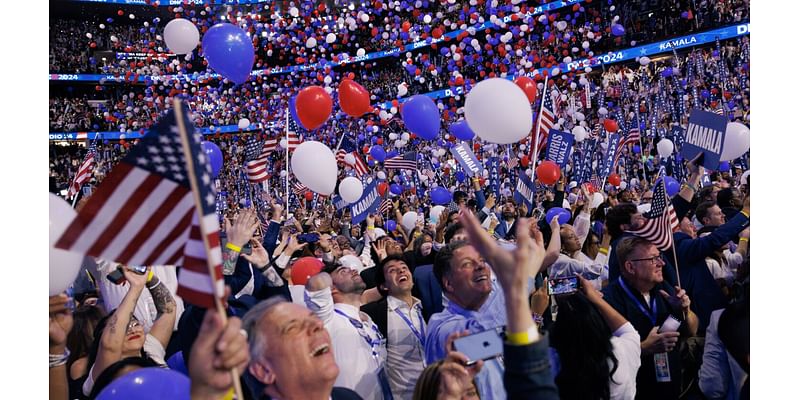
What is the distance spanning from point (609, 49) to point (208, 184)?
22907 mm

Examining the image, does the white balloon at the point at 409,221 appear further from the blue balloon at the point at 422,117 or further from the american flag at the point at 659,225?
the american flag at the point at 659,225

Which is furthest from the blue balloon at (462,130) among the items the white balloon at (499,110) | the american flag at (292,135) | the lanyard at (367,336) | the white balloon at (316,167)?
the lanyard at (367,336)

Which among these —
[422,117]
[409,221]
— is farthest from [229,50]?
[409,221]

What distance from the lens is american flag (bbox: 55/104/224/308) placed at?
1782 millimetres

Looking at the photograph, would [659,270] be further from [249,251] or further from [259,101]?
[259,101]

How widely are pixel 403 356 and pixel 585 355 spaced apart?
1161 mm

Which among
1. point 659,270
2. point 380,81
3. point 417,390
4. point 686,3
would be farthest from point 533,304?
point 380,81

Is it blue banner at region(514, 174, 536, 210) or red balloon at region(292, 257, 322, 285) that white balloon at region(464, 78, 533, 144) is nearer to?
blue banner at region(514, 174, 536, 210)

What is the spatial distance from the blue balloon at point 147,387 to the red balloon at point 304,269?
2.20 meters

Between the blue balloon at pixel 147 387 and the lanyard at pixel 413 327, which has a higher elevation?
the blue balloon at pixel 147 387

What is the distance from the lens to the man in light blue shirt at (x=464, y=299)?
9.42 feet

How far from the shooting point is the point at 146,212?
1.81 m

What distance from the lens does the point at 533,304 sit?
360 centimetres

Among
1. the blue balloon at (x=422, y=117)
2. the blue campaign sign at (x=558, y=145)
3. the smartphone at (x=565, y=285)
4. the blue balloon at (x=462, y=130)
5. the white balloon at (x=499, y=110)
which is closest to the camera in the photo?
the smartphone at (x=565, y=285)
